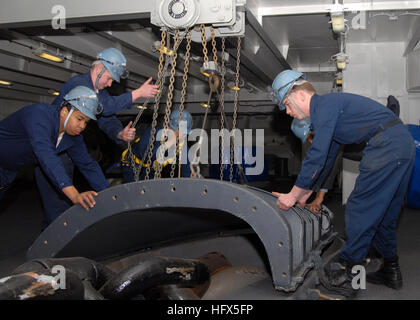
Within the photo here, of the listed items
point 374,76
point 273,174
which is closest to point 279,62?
point 374,76

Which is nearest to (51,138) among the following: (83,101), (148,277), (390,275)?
(83,101)

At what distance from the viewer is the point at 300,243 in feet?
7.09

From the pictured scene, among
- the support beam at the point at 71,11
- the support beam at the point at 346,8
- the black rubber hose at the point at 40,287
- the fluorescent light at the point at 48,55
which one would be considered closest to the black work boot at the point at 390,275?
the black rubber hose at the point at 40,287

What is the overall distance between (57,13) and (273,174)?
10.9 m

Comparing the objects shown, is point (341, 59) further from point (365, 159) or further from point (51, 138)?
point (51, 138)

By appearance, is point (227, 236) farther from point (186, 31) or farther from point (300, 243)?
point (186, 31)

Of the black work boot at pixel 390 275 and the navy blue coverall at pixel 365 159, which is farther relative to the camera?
the black work boot at pixel 390 275

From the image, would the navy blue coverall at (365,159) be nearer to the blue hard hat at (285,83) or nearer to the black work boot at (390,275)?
the blue hard hat at (285,83)

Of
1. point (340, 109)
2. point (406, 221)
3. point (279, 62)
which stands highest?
point (279, 62)

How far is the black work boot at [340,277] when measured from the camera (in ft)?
7.43

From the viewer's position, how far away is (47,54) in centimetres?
591

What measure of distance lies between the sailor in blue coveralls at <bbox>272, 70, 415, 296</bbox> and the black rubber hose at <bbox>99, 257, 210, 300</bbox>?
2.19ft

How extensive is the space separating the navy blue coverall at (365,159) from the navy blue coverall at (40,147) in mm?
1714

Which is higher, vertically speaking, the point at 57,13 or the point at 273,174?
the point at 57,13
